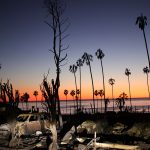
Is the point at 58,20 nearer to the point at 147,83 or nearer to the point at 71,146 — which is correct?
the point at 71,146

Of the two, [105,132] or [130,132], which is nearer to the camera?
[130,132]

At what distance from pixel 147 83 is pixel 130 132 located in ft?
249

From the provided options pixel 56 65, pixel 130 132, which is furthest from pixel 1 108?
pixel 130 132

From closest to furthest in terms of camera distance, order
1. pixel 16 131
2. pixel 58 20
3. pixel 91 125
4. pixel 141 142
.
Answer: pixel 141 142 < pixel 16 131 < pixel 91 125 < pixel 58 20

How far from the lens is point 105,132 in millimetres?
20766

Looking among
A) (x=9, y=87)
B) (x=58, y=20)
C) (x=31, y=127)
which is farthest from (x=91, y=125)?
(x=58, y=20)

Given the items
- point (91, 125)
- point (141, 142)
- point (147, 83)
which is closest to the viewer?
point (141, 142)

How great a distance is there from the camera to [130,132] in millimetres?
19250

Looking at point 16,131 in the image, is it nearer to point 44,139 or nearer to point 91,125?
point 44,139

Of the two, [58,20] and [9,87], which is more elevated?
[58,20]

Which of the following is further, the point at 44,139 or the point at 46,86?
the point at 44,139

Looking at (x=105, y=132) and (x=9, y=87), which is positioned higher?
(x=9, y=87)

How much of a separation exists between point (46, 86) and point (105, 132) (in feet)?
26.7

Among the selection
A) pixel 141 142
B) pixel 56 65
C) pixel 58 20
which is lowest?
pixel 141 142
